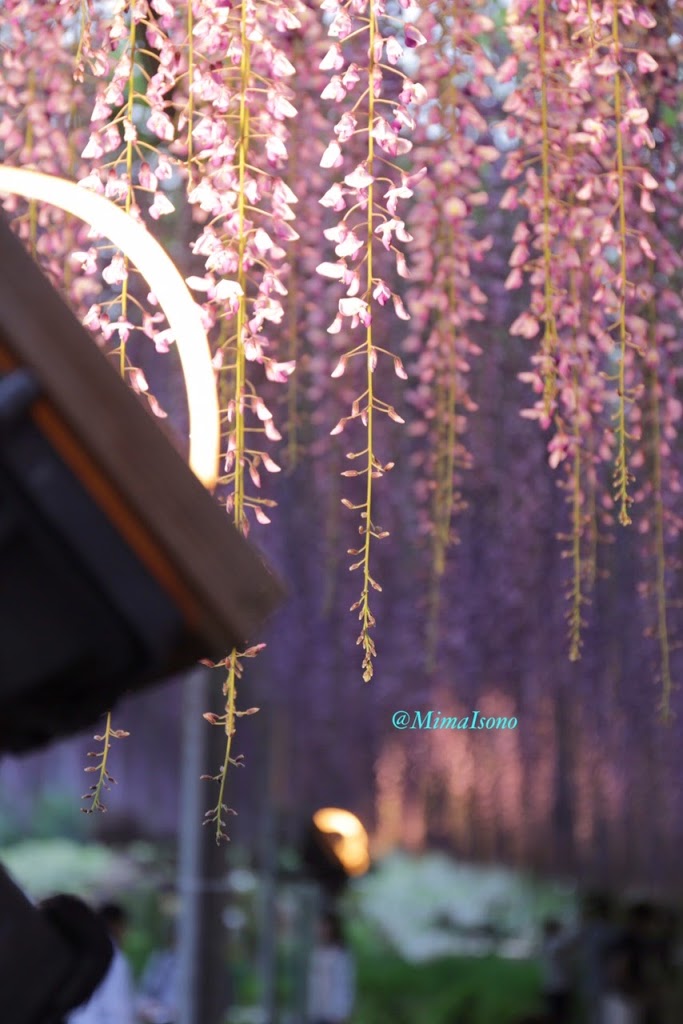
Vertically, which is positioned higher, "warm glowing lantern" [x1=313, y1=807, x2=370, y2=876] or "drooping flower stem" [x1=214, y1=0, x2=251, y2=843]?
"warm glowing lantern" [x1=313, y1=807, x2=370, y2=876]

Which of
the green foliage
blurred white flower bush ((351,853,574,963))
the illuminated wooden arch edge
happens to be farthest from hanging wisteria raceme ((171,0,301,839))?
blurred white flower bush ((351,853,574,963))

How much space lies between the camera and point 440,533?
9.96 ft

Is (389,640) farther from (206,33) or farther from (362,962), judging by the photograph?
(206,33)

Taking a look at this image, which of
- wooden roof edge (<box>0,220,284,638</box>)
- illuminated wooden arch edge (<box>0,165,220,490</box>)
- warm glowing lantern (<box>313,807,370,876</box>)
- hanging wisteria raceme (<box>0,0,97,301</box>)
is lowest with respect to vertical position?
wooden roof edge (<box>0,220,284,638</box>)

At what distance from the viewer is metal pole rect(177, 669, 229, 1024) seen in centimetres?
464

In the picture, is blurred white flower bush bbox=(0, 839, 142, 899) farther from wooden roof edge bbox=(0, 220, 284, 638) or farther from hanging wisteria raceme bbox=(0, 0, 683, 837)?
wooden roof edge bbox=(0, 220, 284, 638)

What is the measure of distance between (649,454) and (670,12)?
0.98 metres

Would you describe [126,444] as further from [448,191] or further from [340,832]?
[340,832]

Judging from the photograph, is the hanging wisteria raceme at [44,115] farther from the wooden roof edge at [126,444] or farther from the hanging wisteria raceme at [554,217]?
the wooden roof edge at [126,444]

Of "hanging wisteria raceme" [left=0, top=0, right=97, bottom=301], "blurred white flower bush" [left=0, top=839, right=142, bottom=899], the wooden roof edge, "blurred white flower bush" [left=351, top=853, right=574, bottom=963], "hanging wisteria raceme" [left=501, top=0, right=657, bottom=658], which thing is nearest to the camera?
the wooden roof edge

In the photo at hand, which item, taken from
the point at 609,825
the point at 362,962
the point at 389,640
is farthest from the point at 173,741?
the point at 389,640

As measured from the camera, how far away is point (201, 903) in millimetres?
4734

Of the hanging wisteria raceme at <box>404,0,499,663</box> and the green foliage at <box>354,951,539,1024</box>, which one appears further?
the green foliage at <box>354,951,539,1024</box>

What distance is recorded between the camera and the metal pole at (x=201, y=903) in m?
4.64
